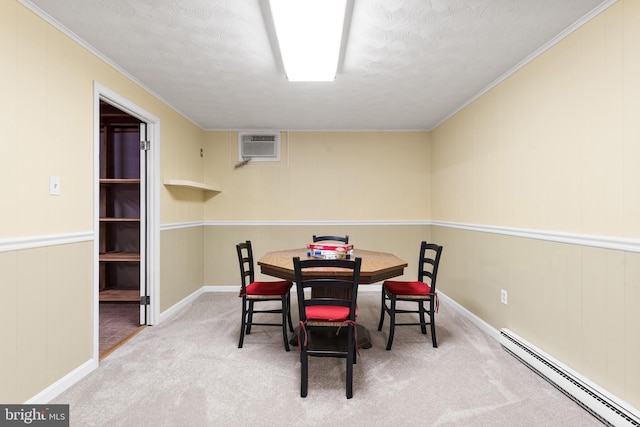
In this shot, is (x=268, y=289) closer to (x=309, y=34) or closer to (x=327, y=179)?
(x=309, y=34)

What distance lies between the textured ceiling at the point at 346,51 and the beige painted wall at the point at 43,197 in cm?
24

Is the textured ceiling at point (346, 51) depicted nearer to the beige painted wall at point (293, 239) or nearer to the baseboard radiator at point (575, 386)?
the beige painted wall at point (293, 239)

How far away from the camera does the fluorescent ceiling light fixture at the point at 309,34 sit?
1.72 m

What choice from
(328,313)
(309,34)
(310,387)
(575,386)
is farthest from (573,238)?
(309,34)

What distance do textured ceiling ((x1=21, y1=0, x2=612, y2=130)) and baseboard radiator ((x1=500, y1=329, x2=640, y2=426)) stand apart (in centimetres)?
221

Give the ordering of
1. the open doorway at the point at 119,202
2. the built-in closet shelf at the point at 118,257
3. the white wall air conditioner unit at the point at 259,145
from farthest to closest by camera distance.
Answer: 1. the white wall air conditioner unit at the point at 259,145
2. the open doorway at the point at 119,202
3. the built-in closet shelf at the point at 118,257

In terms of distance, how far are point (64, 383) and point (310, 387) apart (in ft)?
5.22

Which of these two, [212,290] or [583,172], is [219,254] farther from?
[583,172]

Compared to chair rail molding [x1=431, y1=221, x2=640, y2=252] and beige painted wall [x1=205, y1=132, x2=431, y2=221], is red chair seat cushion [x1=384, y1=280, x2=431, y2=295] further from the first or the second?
beige painted wall [x1=205, y1=132, x2=431, y2=221]

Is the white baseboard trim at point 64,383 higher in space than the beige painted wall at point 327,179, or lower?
lower

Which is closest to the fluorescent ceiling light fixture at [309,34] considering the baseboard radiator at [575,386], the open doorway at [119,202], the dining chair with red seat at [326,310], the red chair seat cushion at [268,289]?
the dining chair with red seat at [326,310]

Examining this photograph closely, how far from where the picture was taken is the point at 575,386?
6.30 feet

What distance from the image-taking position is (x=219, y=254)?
4602 mm

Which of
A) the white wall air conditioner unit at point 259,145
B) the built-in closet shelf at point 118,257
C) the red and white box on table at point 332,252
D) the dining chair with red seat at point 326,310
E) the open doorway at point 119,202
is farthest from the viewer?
the white wall air conditioner unit at point 259,145
